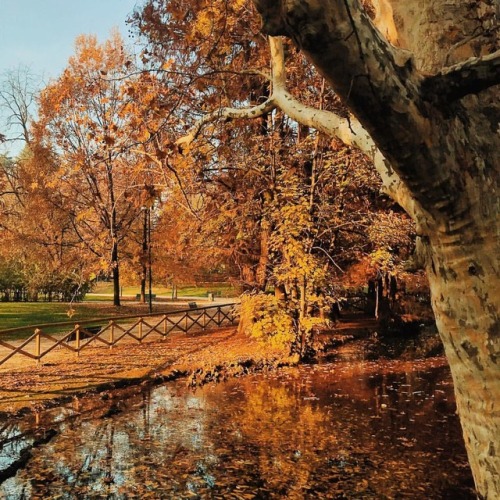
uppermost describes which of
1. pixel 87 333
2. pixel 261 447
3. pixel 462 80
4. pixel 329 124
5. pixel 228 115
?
pixel 228 115

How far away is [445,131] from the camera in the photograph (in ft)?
7.47

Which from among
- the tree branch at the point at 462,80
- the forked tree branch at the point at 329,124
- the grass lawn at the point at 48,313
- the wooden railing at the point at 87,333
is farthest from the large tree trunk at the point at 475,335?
the grass lawn at the point at 48,313

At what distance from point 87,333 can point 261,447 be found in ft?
33.6

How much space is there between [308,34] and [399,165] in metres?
0.75

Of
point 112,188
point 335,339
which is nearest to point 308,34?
point 335,339

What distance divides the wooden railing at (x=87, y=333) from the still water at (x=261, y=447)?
404 centimetres

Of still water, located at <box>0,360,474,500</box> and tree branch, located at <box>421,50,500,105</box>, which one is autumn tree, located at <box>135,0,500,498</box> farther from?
still water, located at <box>0,360,474,500</box>

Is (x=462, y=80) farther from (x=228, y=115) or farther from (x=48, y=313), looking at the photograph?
(x=48, y=313)

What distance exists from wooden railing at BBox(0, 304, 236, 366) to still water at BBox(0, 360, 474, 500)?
4042 mm

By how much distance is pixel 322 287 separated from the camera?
1500 centimetres

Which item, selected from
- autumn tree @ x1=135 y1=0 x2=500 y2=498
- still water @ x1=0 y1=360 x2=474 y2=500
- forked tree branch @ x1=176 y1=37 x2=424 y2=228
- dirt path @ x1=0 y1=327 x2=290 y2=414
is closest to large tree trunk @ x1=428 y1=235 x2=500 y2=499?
autumn tree @ x1=135 y1=0 x2=500 y2=498

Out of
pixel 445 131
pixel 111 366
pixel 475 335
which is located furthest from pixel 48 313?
pixel 445 131

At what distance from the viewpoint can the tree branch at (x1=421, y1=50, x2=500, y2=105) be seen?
2.10 metres

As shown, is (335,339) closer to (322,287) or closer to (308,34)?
(322,287)
